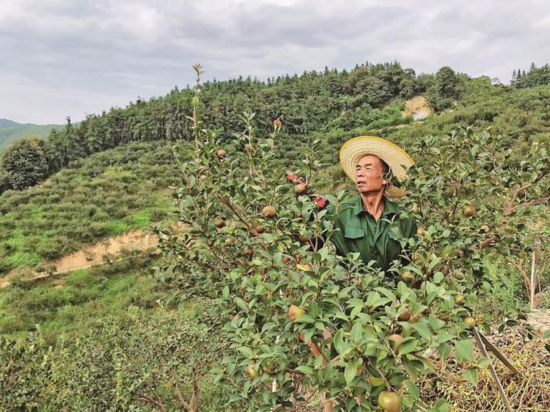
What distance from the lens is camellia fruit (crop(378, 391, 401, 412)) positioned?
1058mm

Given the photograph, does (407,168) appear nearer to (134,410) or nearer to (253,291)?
(253,291)

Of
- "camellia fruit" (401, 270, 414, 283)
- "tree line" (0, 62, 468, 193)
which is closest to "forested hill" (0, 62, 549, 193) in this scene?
"tree line" (0, 62, 468, 193)

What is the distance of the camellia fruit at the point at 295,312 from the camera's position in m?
1.23

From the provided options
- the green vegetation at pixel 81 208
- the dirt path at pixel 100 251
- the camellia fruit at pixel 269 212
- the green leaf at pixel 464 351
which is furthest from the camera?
the green vegetation at pixel 81 208

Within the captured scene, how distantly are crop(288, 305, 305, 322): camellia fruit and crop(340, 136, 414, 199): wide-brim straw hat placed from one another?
1290 mm

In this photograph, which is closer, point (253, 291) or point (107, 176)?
point (253, 291)

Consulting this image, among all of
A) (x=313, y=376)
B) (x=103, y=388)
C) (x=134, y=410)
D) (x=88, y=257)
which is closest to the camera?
(x=313, y=376)

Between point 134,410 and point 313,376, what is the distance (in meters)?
5.39

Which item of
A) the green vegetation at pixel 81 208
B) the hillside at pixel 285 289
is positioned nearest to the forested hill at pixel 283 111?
the green vegetation at pixel 81 208

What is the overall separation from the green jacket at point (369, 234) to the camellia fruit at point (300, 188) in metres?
0.61

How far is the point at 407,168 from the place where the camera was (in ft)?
7.53

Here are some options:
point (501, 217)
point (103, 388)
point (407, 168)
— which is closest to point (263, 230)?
point (407, 168)

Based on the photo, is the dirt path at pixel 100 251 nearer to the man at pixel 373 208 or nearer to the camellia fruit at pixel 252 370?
the man at pixel 373 208

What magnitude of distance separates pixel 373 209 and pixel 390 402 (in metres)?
1.51
